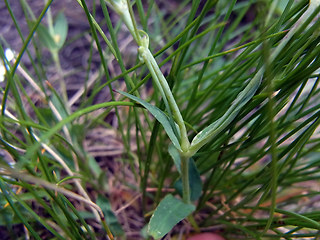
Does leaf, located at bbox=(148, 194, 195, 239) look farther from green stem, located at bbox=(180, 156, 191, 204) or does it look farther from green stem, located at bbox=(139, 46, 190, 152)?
green stem, located at bbox=(139, 46, 190, 152)

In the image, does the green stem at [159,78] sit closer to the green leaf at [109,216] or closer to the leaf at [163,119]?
the leaf at [163,119]

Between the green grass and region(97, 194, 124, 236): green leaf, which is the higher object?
the green grass

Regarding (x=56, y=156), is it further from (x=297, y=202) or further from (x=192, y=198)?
(x=297, y=202)

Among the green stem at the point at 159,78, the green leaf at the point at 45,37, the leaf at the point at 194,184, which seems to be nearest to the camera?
the green stem at the point at 159,78

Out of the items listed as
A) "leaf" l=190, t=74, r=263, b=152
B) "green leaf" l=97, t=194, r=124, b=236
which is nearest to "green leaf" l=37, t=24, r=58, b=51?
"green leaf" l=97, t=194, r=124, b=236

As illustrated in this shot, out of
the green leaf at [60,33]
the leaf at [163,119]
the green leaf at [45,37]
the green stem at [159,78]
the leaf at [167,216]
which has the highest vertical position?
the green leaf at [60,33]

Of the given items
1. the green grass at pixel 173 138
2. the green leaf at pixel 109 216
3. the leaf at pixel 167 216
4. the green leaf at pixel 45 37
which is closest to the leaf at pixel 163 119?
the green grass at pixel 173 138
